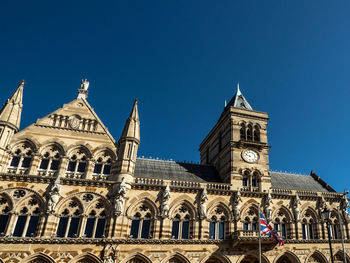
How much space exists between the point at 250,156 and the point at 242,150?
4.08 feet

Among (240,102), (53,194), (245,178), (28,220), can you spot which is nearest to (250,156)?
(245,178)

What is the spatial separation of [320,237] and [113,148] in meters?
25.9

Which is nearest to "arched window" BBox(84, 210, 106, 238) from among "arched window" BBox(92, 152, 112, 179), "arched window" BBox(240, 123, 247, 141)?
"arched window" BBox(92, 152, 112, 179)

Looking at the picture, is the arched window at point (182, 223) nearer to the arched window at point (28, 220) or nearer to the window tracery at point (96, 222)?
the window tracery at point (96, 222)

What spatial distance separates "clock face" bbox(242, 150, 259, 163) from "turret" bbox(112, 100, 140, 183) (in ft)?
43.3

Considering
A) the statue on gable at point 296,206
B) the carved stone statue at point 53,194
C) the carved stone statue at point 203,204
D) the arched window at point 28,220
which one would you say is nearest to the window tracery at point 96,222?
the carved stone statue at point 53,194

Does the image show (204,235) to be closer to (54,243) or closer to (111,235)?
(111,235)

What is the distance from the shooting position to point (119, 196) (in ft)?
86.1

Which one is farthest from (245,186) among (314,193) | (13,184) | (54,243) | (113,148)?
(13,184)

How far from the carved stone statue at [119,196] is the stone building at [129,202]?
0.09 meters

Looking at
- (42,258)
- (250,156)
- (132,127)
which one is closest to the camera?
(42,258)

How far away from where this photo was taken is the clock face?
33.1 metres

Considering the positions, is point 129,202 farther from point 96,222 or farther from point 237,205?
point 237,205

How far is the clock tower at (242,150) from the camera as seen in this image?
105 ft
